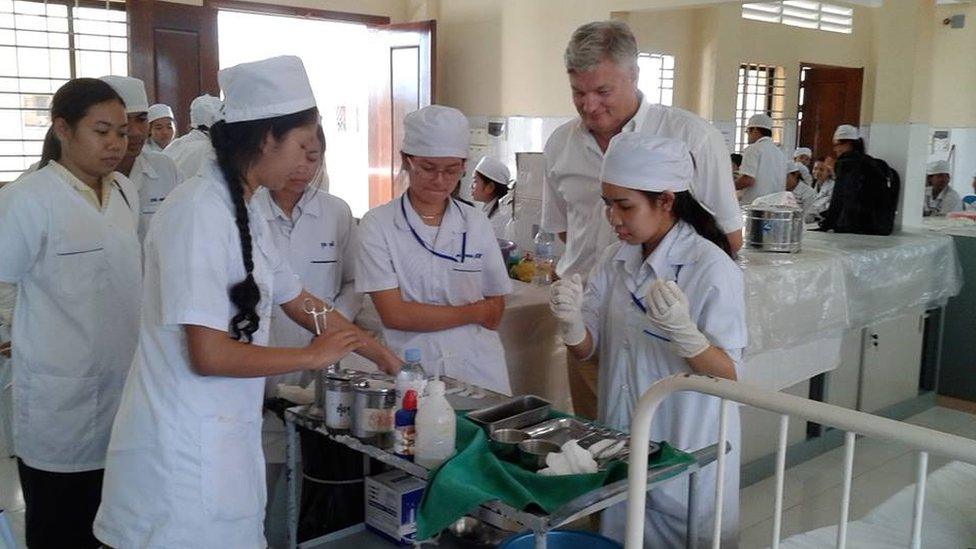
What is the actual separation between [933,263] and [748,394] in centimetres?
368

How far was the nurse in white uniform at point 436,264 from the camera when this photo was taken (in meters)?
2.16

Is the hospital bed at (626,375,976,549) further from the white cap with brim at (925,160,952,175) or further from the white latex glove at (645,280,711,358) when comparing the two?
the white cap with brim at (925,160,952,175)

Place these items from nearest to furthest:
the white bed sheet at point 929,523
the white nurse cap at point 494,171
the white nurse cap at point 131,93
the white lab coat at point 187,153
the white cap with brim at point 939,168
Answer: the white bed sheet at point 929,523, the white nurse cap at point 131,93, the white lab coat at point 187,153, the white nurse cap at point 494,171, the white cap with brim at point 939,168

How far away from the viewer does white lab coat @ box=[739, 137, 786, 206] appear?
641 centimetres

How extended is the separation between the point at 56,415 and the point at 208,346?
940 millimetres

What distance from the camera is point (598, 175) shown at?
2420 millimetres

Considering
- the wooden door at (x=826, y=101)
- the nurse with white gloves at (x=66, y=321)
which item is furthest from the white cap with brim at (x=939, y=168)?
the nurse with white gloves at (x=66, y=321)

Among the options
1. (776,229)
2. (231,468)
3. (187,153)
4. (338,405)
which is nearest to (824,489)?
(776,229)

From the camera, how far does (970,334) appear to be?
445cm

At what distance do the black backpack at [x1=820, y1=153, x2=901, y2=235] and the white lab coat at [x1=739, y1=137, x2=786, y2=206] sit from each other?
1.82m

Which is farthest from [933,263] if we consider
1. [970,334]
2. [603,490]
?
[603,490]

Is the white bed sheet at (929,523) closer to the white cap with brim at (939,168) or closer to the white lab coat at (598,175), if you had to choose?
the white lab coat at (598,175)

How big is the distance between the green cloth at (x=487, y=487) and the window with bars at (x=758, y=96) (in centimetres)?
613

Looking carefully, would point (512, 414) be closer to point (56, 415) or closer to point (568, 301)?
point (568, 301)
